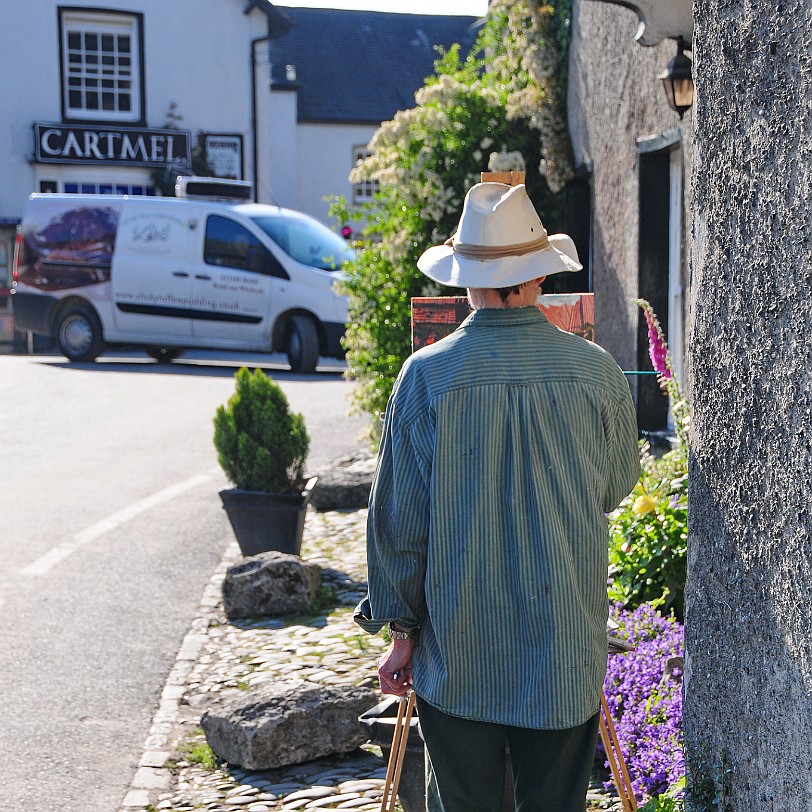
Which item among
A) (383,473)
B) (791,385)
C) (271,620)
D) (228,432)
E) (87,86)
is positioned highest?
(87,86)

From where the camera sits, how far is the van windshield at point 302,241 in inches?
669

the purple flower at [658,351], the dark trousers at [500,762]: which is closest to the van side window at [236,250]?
the purple flower at [658,351]

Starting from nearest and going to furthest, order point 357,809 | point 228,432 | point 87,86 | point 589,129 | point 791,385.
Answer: point 791,385, point 357,809, point 228,432, point 589,129, point 87,86

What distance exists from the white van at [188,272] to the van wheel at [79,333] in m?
0.04

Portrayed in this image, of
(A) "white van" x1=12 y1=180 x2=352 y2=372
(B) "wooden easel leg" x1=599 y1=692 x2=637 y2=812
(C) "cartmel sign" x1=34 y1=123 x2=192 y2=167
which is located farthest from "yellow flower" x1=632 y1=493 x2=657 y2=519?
(C) "cartmel sign" x1=34 y1=123 x2=192 y2=167

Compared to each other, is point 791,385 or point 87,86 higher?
point 87,86

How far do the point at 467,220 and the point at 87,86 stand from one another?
970 inches

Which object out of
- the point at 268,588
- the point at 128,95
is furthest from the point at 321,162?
the point at 268,588

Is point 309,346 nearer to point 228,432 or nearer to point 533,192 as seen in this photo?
point 533,192

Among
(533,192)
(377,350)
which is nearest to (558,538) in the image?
(377,350)

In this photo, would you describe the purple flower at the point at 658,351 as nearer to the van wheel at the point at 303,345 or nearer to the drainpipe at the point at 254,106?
the van wheel at the point at 303,345

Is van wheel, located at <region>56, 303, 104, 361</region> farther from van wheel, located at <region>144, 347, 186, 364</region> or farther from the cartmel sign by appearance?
the cartmel sign

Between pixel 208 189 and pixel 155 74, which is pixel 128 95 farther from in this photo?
pixel 208 189

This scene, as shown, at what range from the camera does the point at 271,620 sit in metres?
6.38
